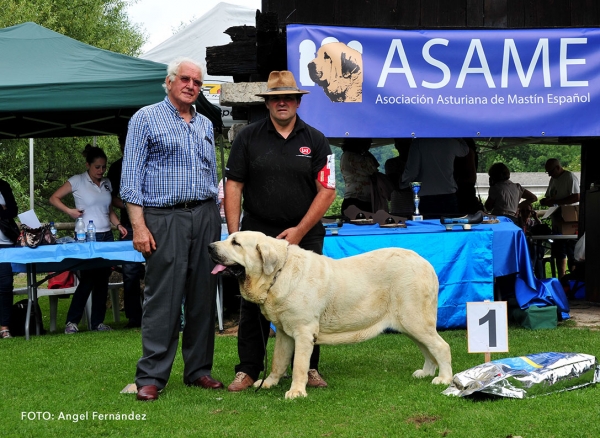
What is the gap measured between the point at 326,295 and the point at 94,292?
4.73m

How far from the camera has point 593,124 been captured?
8.52 m

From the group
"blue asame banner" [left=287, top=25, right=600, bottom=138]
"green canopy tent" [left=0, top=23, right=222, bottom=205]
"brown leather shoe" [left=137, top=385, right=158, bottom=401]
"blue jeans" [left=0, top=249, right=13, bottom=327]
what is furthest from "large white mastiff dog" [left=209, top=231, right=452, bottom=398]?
"blue jeans" [left=0, top=249, right=13, bottom=327]

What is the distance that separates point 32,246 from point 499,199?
723cm

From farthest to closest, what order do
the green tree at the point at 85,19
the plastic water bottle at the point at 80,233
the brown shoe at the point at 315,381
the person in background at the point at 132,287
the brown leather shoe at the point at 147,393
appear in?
the green tree at the point at 85,19
the person in background at the point at 132,287
the plastic water bottle at the point at 80,233
the brown shoe at the point at 315,381
the brown leather shoe at the point at 147,393

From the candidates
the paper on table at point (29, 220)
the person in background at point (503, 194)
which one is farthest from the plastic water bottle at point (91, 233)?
the person in background at point (503, 194)

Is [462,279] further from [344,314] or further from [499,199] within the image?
[499,199]

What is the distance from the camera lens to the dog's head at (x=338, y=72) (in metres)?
8.34

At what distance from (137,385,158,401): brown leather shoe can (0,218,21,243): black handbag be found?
431 centimetres

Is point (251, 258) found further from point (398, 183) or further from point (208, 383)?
point (398, 183)

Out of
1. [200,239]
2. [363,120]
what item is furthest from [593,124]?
[200,239]

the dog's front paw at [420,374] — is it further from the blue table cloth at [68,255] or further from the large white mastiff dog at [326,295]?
the blue table cloth at [68,255]

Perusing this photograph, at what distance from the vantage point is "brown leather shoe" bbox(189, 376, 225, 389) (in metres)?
5.48

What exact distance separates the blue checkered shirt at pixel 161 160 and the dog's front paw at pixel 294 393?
56.3 inches

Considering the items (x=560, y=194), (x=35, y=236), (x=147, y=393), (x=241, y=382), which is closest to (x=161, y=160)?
(x=147, y=393)
